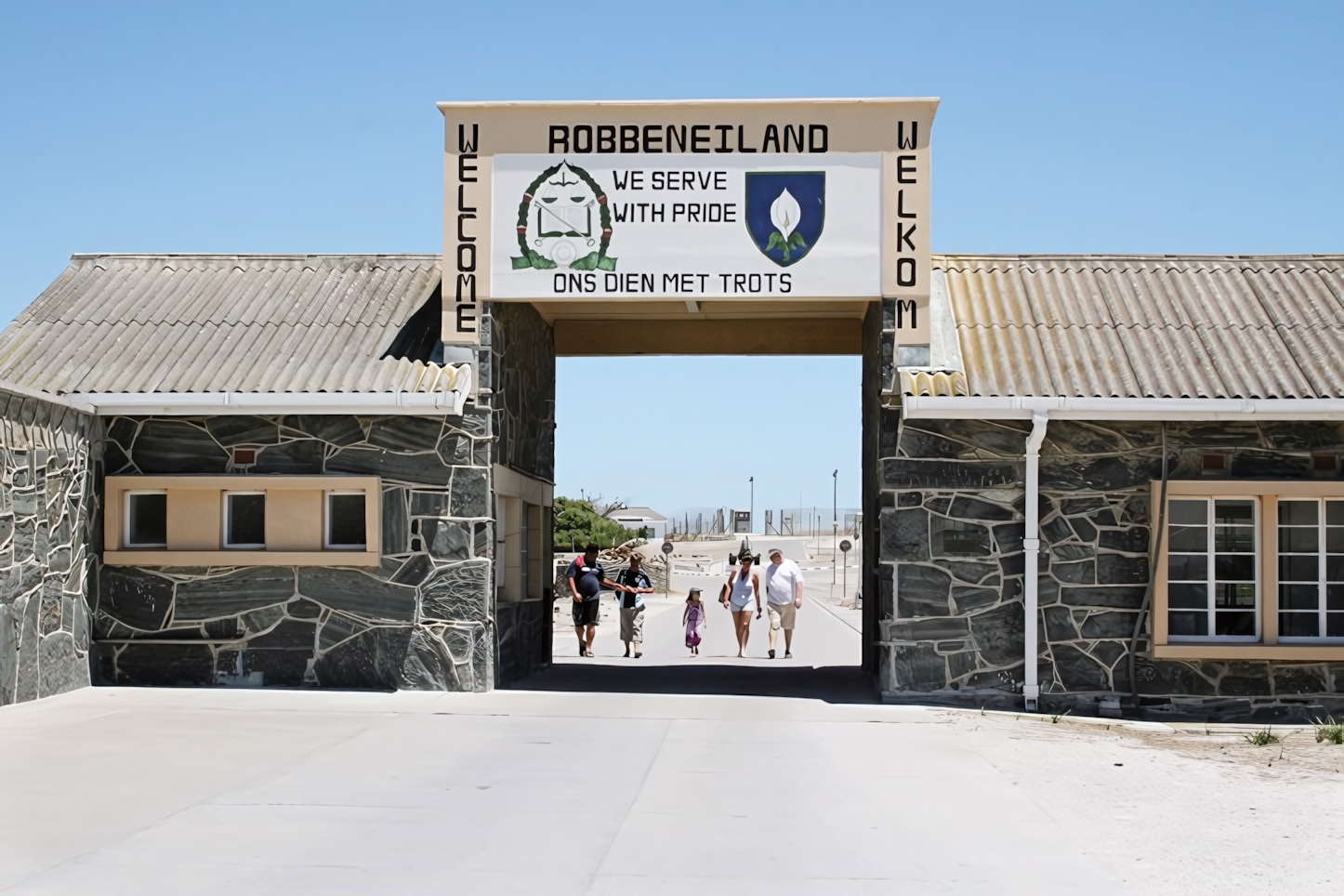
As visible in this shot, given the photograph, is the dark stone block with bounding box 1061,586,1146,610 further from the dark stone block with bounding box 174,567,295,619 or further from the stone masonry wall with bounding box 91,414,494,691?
the dark stone block with bounding box 174,567,295,619

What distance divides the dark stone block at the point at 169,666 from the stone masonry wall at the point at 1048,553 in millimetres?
6906

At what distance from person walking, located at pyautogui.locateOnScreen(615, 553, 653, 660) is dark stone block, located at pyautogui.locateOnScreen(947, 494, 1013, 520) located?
265 inches

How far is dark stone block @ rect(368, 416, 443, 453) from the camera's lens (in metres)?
14.5

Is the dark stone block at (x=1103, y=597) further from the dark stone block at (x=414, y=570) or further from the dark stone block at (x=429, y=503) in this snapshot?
the dark stone block at (x=414, y=570)

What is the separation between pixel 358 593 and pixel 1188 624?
323 inches

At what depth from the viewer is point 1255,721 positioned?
13969 mm

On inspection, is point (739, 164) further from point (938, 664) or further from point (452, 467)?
point (938, 664)

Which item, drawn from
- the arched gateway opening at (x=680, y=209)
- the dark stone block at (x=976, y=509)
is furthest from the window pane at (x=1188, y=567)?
the arched gateway opening at (x=680, y=209)

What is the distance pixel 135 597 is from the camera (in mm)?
14844

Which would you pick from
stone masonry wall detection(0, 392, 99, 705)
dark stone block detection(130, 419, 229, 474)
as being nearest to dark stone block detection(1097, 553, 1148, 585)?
dark stone block detection(130, 419, 229, 474)

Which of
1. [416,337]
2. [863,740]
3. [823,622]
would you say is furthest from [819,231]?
[823,622]

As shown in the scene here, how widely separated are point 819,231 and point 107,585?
26.6 feet

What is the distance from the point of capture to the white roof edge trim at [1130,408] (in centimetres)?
1370

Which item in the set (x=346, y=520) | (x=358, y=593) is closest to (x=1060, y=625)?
(x=358, y=593)
